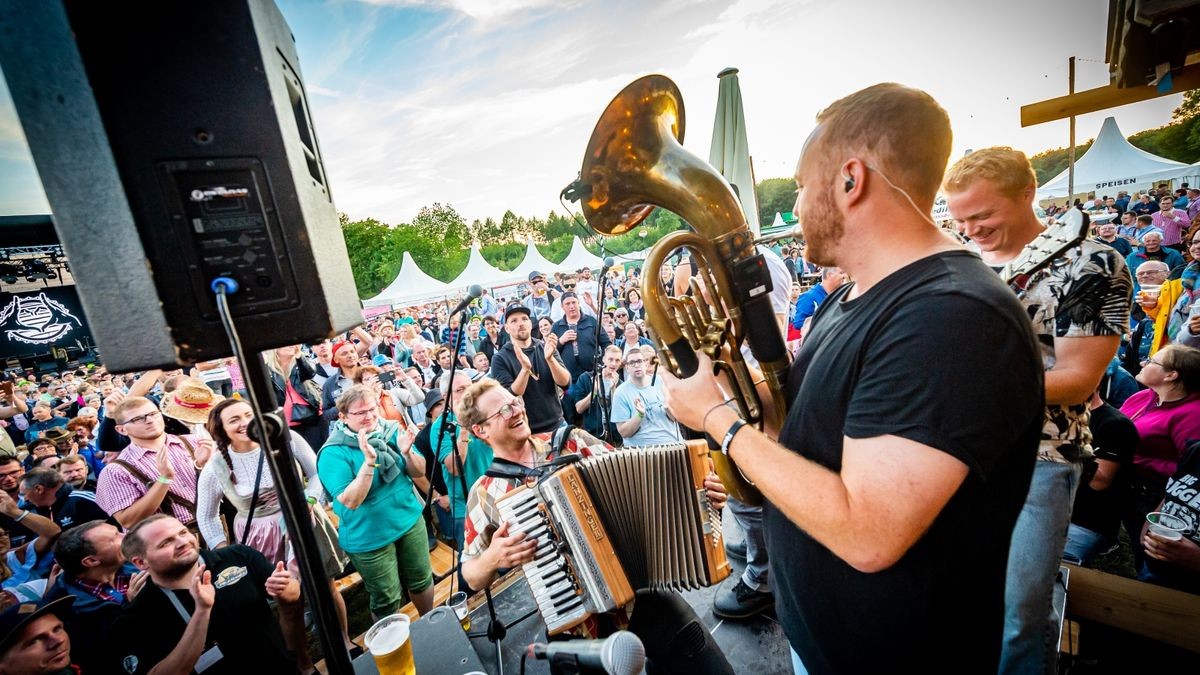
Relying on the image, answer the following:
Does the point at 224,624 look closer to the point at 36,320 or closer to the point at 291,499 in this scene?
the point at 291,499

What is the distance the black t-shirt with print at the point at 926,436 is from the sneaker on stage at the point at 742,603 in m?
1.81

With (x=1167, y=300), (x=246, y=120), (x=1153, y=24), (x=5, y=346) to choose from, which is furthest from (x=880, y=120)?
(x=5, y=346)

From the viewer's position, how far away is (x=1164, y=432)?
3414 mm

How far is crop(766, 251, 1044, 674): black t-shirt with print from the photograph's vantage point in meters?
1.08

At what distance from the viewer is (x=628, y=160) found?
223cm

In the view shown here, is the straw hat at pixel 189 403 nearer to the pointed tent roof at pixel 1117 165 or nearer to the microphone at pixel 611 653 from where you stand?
the microphone at pixel 611 653

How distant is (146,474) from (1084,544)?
7436 mm

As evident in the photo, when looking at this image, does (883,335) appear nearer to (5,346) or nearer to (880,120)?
(880,120)

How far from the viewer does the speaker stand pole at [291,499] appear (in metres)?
1.11

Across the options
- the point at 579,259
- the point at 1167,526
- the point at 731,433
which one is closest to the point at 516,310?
the point at 731,433

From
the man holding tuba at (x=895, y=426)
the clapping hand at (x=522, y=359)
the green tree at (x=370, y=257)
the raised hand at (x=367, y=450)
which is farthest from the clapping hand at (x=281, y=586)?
the green tree at (x=370, y=257)

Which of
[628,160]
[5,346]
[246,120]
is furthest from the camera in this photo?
[5,346]

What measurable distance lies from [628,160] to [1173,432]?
4449 millimetres

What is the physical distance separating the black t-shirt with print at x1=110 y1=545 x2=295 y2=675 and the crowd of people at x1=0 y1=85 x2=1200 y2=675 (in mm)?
11
